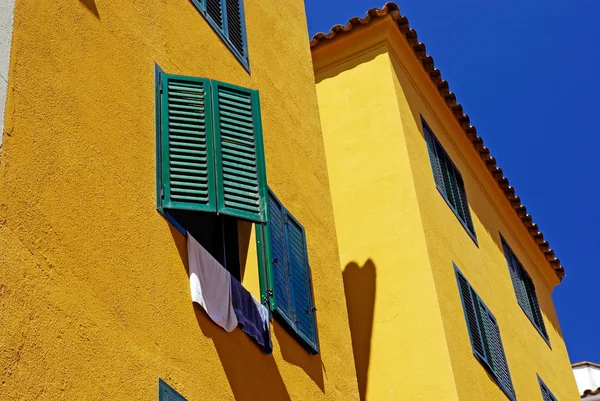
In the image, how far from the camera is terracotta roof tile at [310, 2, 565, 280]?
1313cm

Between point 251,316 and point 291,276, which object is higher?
point 291,276

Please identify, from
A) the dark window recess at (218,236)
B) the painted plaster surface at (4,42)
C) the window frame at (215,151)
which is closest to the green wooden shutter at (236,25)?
the window frame at (215,151)

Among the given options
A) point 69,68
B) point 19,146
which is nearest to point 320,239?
point 69,68

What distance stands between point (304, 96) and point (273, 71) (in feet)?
2.04

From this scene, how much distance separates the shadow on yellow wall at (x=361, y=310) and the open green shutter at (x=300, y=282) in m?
2.93

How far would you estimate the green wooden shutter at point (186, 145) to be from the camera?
6.59 metres

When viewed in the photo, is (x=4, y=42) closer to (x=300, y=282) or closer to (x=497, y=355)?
(x=300, y=282)

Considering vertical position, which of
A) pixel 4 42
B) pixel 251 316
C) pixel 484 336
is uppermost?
pixel 484 336

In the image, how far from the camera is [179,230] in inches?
259

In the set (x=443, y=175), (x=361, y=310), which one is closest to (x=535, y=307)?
(x=443, y=175)

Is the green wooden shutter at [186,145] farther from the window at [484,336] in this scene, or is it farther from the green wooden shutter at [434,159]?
the green wooden shutter at [434,159]

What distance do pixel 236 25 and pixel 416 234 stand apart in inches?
144

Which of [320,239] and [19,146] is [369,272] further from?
[19,146]

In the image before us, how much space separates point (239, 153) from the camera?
7.18 meters
